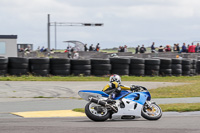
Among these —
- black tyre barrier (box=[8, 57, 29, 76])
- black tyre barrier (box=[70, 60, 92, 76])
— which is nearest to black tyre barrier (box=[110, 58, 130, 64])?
black tyre barrier (box=[70, 60, 92, 76])

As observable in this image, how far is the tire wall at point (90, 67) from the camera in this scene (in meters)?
23.1

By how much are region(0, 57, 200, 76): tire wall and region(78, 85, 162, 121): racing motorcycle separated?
12.5m

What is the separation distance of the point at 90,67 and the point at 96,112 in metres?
13.8

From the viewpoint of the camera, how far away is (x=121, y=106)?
11.0 m

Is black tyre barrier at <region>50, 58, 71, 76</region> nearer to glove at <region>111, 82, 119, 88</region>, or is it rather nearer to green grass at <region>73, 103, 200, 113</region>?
green grass at <region>73, 103, 200, 113</region>

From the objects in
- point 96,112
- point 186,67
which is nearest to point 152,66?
point 186,67

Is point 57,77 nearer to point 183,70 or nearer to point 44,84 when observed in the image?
point 44,84

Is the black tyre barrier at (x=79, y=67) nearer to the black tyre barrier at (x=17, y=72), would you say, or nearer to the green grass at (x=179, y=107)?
the black tyre barrier at (x=17, y=72)

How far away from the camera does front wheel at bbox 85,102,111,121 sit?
10625mm

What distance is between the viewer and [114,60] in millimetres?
24938

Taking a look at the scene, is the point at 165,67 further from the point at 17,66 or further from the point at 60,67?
the point at 17,66

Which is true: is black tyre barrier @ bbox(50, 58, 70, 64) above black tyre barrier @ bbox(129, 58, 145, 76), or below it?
above

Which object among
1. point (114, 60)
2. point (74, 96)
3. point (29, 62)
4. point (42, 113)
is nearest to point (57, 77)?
point (29, 62)

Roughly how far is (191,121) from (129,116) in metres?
1.44
